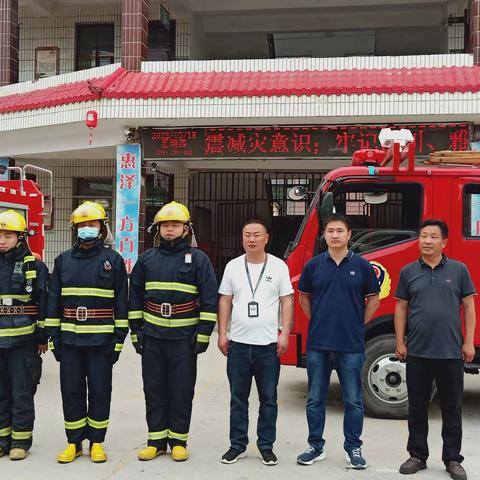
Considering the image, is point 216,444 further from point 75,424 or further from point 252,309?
point 252,309

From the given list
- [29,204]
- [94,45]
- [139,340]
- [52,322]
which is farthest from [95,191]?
[139,340]

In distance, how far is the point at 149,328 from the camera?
4.39 m

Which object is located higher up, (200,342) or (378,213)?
(378,213)

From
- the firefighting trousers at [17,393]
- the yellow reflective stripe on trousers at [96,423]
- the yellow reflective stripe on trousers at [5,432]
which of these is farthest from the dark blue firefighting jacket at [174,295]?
the yellow reflective stripe on trousers at [5,432]

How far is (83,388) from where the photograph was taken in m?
4.42

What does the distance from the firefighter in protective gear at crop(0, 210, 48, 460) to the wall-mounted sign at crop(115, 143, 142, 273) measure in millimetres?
6493

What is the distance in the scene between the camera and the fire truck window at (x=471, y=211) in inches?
211

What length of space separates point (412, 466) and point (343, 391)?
2.23 feet

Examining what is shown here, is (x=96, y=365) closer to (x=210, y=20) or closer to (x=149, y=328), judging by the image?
(x=149, y=328)

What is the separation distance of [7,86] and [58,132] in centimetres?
186

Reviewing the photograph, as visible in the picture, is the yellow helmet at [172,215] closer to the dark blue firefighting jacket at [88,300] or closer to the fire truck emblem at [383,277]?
the dark blue firefighting jacket at [88,300]

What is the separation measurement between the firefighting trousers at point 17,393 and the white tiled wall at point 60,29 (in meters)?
11.0

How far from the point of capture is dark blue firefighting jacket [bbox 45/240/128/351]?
432cm

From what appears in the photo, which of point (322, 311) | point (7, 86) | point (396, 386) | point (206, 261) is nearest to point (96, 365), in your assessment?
point (206, 261)
